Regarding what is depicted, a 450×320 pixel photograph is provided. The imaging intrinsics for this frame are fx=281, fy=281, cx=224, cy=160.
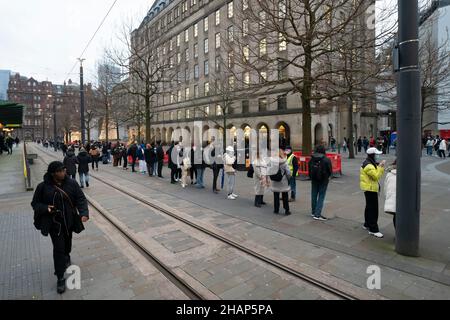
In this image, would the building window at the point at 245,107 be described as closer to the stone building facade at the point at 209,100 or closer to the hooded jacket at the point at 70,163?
the stone building facade at the point at 209,100

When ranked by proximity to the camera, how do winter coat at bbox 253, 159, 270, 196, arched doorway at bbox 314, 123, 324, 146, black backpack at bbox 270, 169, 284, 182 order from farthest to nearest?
arched doorway at bbox 314, 123, 324, 146 < winter coat at bbox 253, 159, 270, 196 < black backpack at bbox 270, 169, 284, 182

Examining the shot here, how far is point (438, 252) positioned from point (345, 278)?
2066 millimetres

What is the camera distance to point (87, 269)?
4324mm

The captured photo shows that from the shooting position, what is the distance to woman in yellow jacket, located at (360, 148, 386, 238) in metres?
5.50

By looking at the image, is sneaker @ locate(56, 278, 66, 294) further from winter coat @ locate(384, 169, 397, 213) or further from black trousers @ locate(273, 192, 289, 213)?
winter coat @ locate(384, 169, 397, 213)

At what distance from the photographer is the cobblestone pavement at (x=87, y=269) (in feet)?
12.0

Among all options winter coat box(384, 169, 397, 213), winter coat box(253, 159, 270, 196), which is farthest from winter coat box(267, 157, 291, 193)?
winter coat box(384, 169, 397, 213)

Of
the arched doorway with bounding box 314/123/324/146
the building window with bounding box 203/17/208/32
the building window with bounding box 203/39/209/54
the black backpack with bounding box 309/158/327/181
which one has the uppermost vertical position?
the building window with bounding box 203/17/208/32

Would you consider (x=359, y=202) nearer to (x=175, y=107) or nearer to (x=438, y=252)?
(x=438, y=252)

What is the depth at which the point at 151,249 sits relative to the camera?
16.4 ft

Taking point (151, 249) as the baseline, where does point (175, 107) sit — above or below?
above

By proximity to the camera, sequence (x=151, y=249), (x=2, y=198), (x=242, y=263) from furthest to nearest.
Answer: (x=2, y=198) < (x=151, y=249) < (x=242, y=263)

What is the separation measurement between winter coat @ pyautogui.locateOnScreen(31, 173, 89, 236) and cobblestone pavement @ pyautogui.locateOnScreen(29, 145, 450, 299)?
2046 mm
